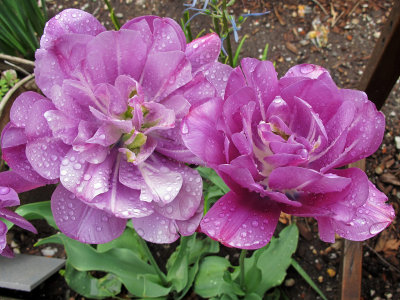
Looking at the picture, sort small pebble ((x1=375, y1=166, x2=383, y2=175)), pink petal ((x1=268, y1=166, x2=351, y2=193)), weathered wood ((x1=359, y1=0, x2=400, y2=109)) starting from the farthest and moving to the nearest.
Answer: small pebble ((x1=375, y1=166, x2=383, y2=175))
weathered wood ((x1=359, y1=0, x2=400, y2=109))
pink petal ((x1=268, y1=166, x2=351, y2=193))

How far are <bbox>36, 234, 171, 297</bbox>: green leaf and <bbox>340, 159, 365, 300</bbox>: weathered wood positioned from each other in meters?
0.53

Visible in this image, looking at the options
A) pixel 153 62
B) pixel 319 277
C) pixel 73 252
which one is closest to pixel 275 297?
pixel 319 277

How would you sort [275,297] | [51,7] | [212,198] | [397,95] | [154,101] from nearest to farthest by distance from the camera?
[154,101] → [212,198] → [275,297] → [397,95] → [51,7]

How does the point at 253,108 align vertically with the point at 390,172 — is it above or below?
above

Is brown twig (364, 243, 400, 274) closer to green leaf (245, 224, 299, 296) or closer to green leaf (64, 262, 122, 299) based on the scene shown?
green leaf (245, 224, 299, 296)

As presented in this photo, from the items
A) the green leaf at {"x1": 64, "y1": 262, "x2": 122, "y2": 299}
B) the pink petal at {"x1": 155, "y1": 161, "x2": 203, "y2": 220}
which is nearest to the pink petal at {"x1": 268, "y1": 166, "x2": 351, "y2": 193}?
the pink petal at {"x1": 155, "y1": 161, "x2": 203, "y2": 220}

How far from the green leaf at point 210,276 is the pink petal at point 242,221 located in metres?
0.84

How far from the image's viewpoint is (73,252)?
1.15m

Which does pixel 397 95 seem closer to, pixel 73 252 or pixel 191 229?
pixel 73 252

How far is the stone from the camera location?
1.49 m

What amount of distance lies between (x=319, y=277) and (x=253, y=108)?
49.1 inches

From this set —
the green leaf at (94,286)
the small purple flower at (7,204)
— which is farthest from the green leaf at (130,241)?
the small purple flower at (7,204)

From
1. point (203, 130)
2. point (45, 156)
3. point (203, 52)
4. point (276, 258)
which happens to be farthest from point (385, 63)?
point (45, 156)

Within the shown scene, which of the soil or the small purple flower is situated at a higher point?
the small purple flower
